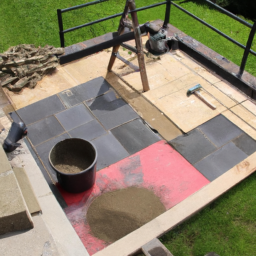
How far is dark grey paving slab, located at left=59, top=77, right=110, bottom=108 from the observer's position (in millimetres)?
5695

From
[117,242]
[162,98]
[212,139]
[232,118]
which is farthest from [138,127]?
[117,242]

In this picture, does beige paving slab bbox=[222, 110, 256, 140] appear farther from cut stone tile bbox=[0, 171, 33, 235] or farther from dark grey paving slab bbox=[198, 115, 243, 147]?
cut stone tile bbox=[0, 171, 33, 235]

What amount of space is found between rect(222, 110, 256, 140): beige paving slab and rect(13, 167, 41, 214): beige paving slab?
11.6 feet

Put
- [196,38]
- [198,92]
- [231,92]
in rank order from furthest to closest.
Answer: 1. [196,38]
2. [231,92]
3. [198,92]

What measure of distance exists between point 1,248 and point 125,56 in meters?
4.91

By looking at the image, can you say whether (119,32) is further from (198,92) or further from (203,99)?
(203,99)

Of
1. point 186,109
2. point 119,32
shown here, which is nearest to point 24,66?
point 119,32

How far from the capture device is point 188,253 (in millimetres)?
3748

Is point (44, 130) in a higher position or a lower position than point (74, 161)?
lower

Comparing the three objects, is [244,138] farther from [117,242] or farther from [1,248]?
[1,248]

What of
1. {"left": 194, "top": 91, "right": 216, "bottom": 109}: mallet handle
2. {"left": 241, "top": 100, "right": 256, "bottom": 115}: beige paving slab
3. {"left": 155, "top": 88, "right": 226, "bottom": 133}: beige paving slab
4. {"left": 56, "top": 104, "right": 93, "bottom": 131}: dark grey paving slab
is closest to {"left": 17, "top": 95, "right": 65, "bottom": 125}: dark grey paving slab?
{"left": 56, "top": 104, "right": 93, "bottom": 131}: dark grey paving slab

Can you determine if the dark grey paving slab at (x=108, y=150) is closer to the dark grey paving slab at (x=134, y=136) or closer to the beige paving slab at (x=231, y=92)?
the dark grey paving slab at (x=134, y=136)

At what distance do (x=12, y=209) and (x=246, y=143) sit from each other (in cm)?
371

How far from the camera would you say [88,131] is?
17.0ft
